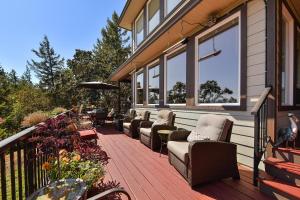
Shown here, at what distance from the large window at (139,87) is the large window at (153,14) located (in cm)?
212

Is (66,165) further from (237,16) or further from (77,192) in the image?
(237,16)

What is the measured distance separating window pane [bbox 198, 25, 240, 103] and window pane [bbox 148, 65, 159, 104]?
9.54ft

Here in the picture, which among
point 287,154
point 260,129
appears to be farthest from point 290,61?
point 287,154

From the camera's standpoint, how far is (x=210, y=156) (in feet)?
10.2

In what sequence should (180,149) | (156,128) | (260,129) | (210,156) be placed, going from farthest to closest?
1. (156,128)
2. (180,149)
3. (260,129)
4. (210,156)

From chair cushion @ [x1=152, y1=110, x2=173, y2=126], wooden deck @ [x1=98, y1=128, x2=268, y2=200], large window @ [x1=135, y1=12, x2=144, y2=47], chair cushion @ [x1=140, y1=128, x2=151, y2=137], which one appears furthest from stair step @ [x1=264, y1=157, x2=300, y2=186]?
large window @ [x1=135, y1=12, x2=144, y2=47]

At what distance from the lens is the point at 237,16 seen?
405cm

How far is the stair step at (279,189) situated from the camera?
242 cm

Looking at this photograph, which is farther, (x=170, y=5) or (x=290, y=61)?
(x=170, y=5)

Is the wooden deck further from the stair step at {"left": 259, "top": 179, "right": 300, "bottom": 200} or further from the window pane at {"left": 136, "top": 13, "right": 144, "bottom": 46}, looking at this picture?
the window pane at {"left": 136, "top": 13, "right": 144, "bottom": 46}

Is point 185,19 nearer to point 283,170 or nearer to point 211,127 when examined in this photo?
point 211,127

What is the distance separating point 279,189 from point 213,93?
8.18 feet

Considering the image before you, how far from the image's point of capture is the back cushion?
3414 mm

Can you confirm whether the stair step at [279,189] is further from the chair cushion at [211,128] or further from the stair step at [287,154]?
the chair cushion at [211,128]
